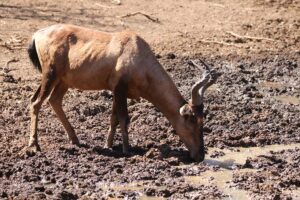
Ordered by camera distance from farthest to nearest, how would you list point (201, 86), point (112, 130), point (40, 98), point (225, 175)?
point (112, 130), point (40, 98), point (201, 86), point (225, 175)

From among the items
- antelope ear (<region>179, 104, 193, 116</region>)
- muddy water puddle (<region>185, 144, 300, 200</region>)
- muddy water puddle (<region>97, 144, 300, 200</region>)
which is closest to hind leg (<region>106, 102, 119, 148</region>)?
antelope ear (<region>179, 104, 193, 116</region>)

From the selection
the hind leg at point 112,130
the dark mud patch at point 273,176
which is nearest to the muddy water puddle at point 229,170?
the dark mud patch at point 273,176

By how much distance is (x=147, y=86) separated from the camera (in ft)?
39.3

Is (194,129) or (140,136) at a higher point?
(194,129)

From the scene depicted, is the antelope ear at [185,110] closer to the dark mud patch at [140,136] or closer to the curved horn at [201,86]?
the curved horn at [201,86]

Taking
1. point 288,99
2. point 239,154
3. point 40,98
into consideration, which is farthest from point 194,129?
point 288,99

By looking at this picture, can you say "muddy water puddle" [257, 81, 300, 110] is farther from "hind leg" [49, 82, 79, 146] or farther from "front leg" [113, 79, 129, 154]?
"hind leg" [49, 82, 79, 146]

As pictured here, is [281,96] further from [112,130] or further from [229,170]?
[112,130]

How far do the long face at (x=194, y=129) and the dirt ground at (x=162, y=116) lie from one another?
0.52ft

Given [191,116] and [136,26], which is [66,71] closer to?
[191,116]

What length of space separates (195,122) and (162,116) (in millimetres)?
1986

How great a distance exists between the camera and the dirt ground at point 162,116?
1095 centimetres

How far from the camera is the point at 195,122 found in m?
11.9

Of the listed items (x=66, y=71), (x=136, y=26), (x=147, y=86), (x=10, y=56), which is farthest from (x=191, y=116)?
(x=136, y=26)
